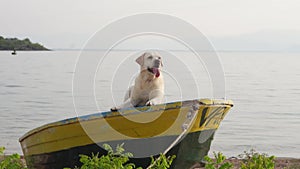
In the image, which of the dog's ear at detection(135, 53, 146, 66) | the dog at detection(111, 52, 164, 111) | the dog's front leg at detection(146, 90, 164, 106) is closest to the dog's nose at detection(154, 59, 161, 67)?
the dog at detection(111, 52, 164, 111)

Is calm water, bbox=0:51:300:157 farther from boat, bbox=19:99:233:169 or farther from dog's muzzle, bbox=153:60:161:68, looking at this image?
boat, bbox=19:99:233:169

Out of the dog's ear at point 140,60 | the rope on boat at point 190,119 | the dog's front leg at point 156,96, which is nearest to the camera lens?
the rope on boat at point 190,119

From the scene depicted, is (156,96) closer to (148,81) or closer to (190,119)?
(148,81)

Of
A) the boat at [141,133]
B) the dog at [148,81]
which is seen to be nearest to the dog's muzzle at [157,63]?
the dog at [148,81]

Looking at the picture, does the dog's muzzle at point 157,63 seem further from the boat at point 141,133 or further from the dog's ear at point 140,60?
the boat at point 141,133

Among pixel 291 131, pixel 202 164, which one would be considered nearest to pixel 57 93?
pixel 291 131

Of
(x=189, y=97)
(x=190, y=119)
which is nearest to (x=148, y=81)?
(x=189, y=97)

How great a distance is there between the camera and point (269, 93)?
28.6 m

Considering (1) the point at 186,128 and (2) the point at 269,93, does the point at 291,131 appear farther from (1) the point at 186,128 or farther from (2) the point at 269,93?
(2) the point at 269,93

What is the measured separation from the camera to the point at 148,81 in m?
6.73

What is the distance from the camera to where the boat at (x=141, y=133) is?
245 inches

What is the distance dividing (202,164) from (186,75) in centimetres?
127

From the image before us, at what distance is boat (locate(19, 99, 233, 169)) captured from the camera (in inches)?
245

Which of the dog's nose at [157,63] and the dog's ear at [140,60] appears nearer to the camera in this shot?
the dog's nose at [157,63]
